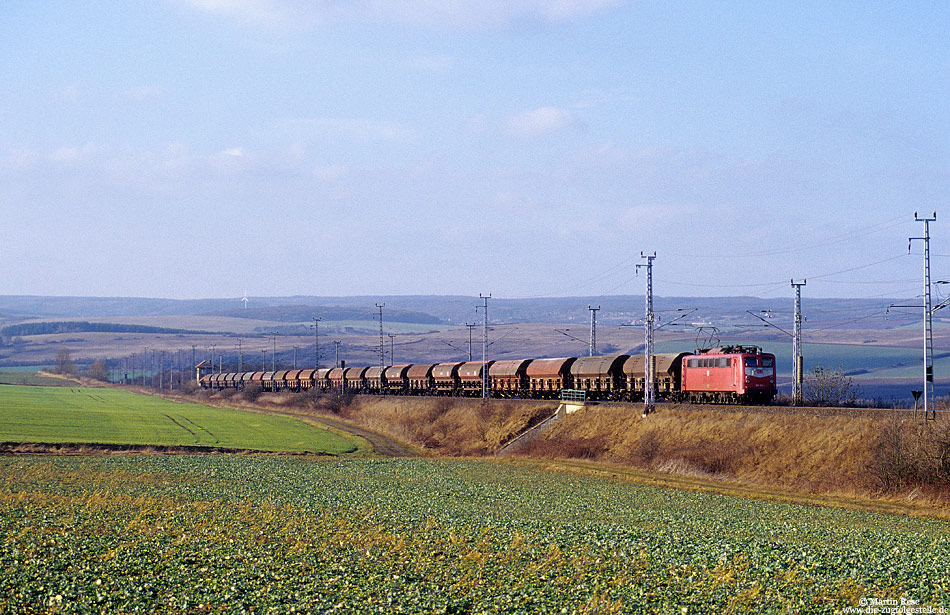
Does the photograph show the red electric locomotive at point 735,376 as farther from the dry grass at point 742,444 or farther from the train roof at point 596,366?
the train roof at point 596,366

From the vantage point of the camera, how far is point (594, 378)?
283 ft

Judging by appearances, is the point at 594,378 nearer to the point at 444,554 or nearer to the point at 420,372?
the point at 420,372

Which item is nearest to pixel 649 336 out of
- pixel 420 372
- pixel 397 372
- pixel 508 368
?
pixel 508 368

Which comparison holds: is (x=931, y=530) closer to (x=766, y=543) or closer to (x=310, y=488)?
(x=766, y=543)

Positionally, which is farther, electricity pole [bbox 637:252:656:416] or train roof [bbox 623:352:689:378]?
train roof [bbox 623:352:689:378]

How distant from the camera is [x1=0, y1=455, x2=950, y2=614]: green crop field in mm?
19906

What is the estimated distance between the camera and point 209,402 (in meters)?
168

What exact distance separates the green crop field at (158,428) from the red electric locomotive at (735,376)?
32.0 m

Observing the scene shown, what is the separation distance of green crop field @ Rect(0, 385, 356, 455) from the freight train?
14.8 metres

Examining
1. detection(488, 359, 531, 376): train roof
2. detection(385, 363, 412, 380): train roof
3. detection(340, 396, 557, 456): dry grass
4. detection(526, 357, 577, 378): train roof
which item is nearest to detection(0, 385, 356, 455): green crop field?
detection(340, 396, 557, 456): dry grass

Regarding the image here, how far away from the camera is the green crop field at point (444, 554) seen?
1991 cm

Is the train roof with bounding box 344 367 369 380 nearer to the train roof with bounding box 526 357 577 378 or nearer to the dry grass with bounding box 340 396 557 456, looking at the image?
the dry grass with bounding box 340 396 557 456

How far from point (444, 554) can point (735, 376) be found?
152 feet

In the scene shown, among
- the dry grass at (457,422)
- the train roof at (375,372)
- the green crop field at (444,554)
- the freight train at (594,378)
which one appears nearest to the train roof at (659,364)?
the freight train at (594,378)
